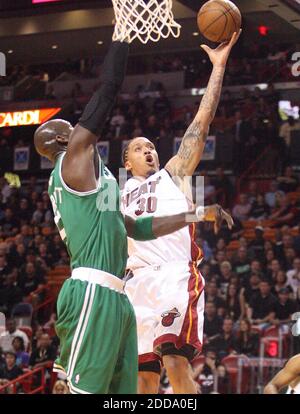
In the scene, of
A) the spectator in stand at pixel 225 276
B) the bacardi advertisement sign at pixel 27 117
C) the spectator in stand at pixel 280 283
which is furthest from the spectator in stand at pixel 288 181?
the bacardi advertisement sign at pixel 27 117

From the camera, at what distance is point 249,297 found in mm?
10883

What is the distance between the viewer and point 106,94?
432 cm

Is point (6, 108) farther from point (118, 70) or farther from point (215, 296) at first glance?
Result: point (118, 70)

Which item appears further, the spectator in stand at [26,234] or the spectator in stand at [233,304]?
the spectator in stand at [26,234]

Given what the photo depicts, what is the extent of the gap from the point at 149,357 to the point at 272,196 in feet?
27.7

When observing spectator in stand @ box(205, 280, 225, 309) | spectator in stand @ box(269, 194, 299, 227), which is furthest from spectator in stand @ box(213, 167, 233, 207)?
spectator in stand @ box(205, 280, 225, 309)

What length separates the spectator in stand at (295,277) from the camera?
1106cm

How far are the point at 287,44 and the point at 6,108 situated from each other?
5.66 metres

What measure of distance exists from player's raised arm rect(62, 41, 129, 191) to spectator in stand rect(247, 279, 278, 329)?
20.9 feet

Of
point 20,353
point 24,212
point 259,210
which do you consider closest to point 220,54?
point 20,353

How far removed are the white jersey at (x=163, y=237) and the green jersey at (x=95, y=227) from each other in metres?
1.08

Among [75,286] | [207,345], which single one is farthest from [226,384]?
[75,286]

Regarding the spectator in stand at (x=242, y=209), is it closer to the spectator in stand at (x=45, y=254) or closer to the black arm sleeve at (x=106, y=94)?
the spectator in stand at (x=45, y=254)

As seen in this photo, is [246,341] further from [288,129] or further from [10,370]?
[288,129]
